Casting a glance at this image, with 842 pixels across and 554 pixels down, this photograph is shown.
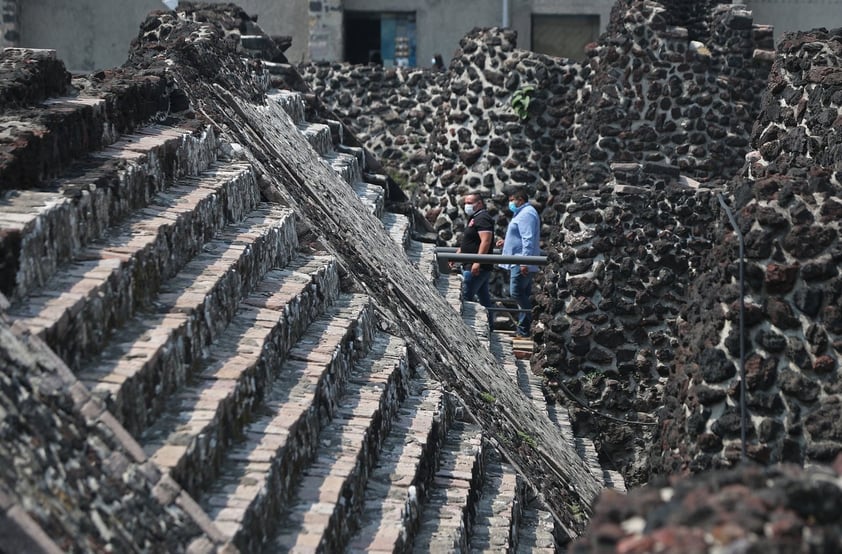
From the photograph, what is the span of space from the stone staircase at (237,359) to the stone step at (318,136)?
3450 mm

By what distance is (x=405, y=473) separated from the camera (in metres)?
5.51

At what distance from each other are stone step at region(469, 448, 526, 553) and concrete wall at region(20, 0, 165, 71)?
22.7 meters

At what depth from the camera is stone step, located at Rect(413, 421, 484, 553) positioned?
5414mm

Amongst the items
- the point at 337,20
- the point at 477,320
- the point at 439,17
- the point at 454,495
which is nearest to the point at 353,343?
the point at 454,495

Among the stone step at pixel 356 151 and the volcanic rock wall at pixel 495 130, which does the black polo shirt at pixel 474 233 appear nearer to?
the volcanic rock wall at pixel 495 130

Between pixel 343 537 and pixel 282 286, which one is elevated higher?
pixel 282 286

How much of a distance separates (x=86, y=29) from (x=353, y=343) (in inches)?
918

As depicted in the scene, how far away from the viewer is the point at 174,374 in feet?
15.1

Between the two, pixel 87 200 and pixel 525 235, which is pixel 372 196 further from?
pixel 87 200

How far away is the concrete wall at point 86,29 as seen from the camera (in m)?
28.2

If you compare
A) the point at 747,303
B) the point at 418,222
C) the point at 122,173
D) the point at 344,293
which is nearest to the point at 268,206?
the point at 344,293

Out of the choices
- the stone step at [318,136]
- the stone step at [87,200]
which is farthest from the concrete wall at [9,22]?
the stone step at [87,200]

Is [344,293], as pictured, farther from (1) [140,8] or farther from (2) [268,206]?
(1) [140,8]

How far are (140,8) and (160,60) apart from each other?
21.1 metres
